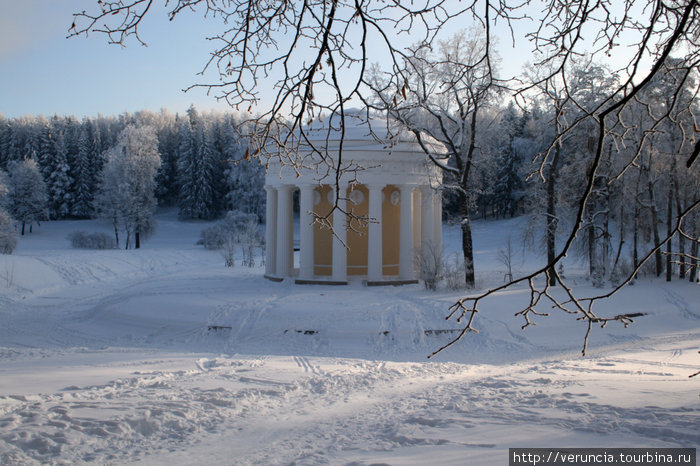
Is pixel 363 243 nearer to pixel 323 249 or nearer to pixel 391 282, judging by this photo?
pixel 323 249

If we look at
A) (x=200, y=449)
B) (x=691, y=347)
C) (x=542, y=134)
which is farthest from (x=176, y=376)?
(x=542, y=134)

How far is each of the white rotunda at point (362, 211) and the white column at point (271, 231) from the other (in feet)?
0.12

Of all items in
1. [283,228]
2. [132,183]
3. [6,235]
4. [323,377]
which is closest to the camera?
[323,377]

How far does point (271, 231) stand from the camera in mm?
20453

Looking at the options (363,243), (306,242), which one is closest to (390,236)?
(363,243)

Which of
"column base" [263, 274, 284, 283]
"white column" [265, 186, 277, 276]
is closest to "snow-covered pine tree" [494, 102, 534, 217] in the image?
"white column" [265, 186, 277, 276]

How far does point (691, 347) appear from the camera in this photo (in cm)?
1170

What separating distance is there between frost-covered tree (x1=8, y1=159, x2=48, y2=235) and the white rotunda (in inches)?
1464

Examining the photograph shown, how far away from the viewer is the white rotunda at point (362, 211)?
17.8 meters

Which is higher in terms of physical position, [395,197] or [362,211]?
[395,197]

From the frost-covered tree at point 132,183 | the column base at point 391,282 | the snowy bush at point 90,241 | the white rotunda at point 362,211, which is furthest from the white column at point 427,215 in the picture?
the frost-covered tree at point 132,183

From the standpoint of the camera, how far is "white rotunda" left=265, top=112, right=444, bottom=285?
17.8 metres

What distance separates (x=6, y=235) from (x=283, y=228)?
22.7 meters

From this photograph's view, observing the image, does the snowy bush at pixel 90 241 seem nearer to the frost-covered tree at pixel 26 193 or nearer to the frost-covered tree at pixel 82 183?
the frost-covered tree at pixel 26 193
